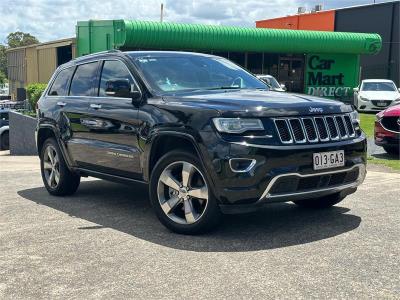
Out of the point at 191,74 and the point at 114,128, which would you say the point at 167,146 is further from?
the point at 191,74

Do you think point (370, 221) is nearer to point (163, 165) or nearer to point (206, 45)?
point (163, 165)

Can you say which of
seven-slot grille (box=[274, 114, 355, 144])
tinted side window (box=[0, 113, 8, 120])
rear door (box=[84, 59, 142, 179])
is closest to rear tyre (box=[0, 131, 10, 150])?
tinted side window (box=[0, 113, 8, 120])

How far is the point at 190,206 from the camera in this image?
533 cm

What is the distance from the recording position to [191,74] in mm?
6230

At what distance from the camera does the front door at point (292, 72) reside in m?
34.4

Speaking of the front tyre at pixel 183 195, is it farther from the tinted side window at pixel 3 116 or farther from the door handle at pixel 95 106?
the tinted side window at pixel 3 116

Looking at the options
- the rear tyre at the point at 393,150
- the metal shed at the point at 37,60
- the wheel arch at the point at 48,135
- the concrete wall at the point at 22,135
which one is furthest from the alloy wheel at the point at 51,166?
the metal shed at the point at 37,60

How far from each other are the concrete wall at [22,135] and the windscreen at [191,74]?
41.0 feet

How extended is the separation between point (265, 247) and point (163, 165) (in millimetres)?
1247

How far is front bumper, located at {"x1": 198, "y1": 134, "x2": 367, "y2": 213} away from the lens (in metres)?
4.87

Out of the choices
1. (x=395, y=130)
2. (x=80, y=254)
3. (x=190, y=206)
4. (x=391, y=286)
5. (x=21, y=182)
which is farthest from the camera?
(x=395, y=130)

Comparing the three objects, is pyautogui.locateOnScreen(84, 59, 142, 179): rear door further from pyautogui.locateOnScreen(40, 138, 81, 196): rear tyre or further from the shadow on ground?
pyautogui.locateOnScreen(40, 138, 81, 196): rear tyre

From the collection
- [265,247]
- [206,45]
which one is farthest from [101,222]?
[206,45]

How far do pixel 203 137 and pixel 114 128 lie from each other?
5.05 feet
